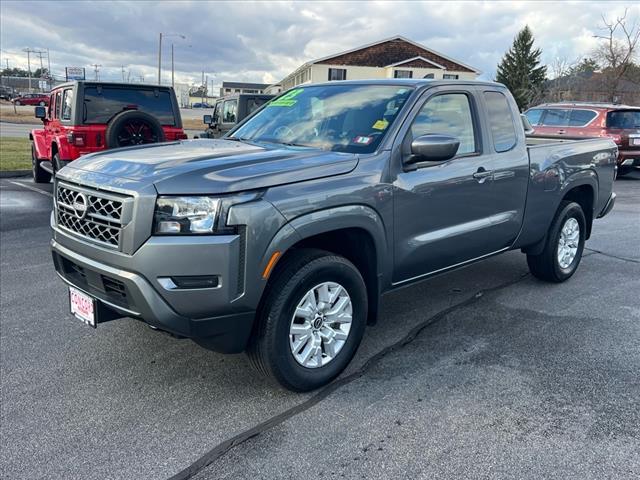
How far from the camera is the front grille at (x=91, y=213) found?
2.96 metres

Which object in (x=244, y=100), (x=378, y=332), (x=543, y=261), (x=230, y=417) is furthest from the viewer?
(x=244, y=100)

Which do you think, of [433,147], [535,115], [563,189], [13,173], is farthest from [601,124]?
[13,173]

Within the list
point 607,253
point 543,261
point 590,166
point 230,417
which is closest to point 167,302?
point 230,417

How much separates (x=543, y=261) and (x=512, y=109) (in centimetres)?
155

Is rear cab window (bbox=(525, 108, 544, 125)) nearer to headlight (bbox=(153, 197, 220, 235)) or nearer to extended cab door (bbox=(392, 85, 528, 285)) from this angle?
extended cab door (bbox=(392, 85, 528, 285))

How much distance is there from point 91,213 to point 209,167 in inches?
29.3

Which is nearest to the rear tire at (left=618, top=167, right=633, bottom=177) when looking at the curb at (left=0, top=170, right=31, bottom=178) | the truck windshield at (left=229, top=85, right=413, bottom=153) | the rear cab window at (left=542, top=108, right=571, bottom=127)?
the rear cab window at (left=542, top=108, right=571, bottom=127)

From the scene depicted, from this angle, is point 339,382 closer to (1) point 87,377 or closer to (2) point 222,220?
(2) point 222,220

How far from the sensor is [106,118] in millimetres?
9055

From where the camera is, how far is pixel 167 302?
9.32 ft

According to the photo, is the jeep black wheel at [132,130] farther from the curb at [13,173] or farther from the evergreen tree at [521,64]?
the evergreen tree at [521,64]

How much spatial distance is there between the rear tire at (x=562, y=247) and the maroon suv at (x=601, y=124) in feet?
27.1

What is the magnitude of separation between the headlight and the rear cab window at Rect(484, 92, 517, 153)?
270cm

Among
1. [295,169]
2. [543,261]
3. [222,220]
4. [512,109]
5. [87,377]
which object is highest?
[512,109]
